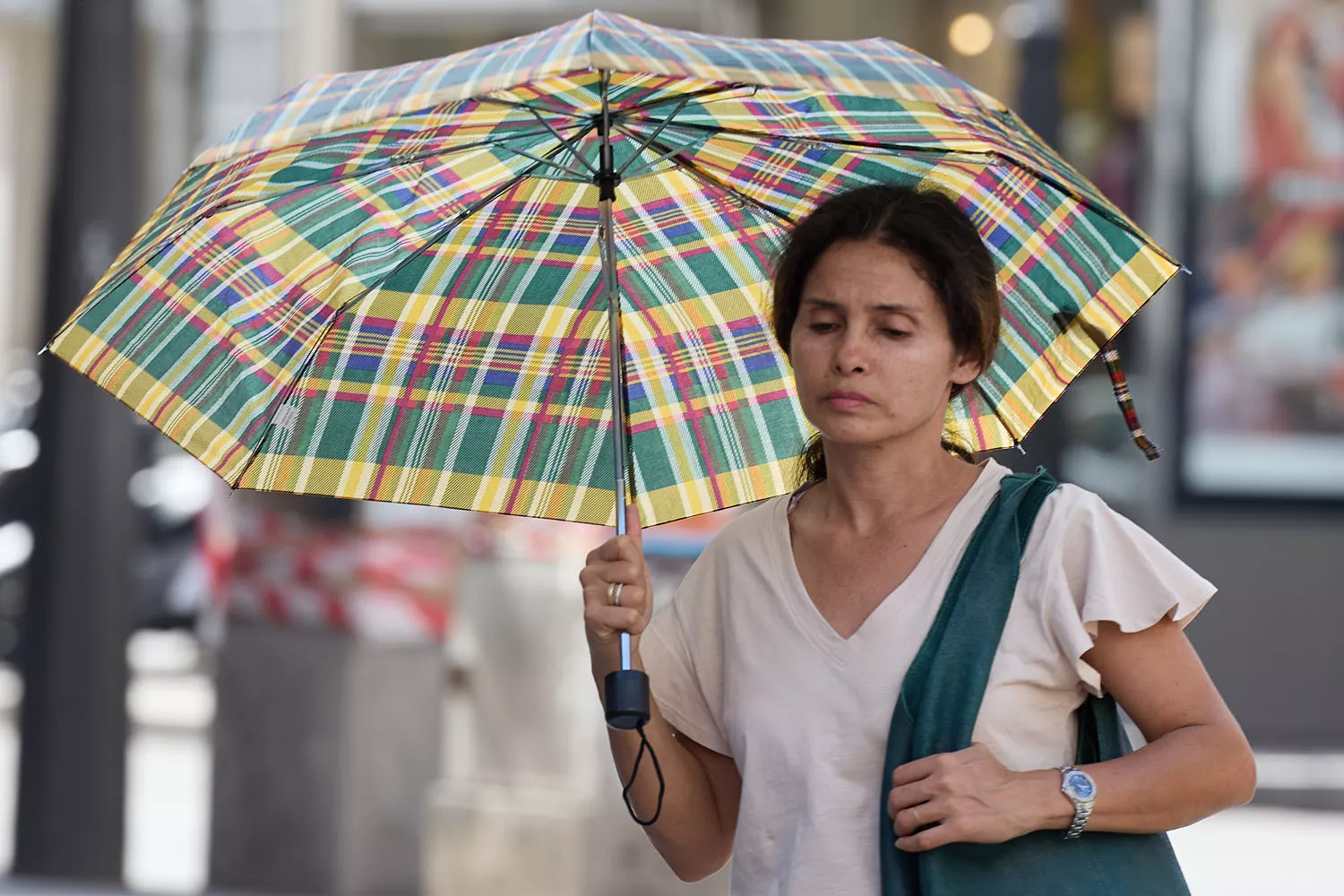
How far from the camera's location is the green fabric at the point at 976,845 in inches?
81.8

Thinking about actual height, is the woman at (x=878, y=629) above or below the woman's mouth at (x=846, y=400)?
below

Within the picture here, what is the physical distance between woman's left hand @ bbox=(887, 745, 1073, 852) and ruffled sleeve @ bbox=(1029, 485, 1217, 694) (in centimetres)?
17

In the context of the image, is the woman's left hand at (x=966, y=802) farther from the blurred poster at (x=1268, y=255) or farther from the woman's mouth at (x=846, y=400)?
the blurred poster at (x=1268, y=255)

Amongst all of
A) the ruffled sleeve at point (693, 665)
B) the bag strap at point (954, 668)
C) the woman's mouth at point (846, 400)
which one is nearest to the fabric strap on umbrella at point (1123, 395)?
the bag strap at point (954, 668)

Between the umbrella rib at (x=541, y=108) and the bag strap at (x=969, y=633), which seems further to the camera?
the umbrella rib at (x=541, y=108)

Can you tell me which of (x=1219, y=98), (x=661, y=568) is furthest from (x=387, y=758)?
(x=1219, y=98)

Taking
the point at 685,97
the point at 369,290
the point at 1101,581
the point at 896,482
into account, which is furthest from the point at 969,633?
the point at 369,290

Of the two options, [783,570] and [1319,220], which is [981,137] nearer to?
[783,570]

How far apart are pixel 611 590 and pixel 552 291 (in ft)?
2.02

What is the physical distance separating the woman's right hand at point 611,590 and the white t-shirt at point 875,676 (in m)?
0.15

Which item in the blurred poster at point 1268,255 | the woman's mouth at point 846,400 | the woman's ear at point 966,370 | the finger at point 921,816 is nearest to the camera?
the finger at point 921,816

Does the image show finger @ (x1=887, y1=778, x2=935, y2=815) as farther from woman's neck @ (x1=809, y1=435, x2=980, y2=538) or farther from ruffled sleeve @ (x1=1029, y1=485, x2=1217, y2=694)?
woman's neck @ (x1=809, y1=435, x2=980, y2=538)

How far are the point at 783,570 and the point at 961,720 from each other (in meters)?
0.38

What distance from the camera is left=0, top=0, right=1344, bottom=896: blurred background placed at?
5.66 metres
